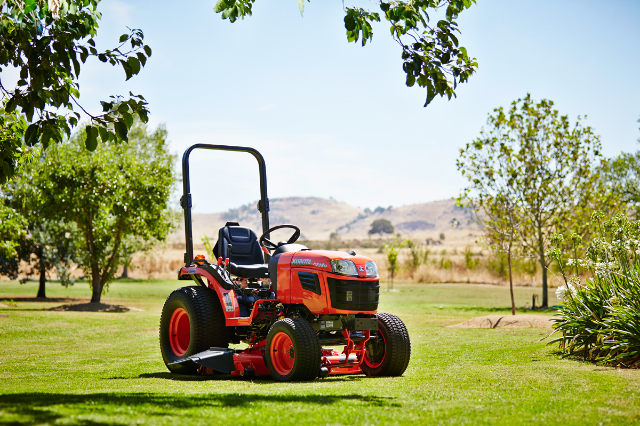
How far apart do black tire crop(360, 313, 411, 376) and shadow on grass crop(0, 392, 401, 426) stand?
2.03 m

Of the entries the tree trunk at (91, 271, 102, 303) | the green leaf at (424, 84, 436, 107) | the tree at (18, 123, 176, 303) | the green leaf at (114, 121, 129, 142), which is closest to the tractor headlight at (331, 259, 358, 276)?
the green leaf at (424, 84, 436, 107)

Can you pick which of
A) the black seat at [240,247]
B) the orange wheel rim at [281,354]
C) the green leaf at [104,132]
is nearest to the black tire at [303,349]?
the orange wheel rim at [281,354]

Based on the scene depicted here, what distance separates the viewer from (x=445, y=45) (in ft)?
24.8

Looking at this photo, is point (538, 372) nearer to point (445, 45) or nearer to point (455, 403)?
point (455, 403)

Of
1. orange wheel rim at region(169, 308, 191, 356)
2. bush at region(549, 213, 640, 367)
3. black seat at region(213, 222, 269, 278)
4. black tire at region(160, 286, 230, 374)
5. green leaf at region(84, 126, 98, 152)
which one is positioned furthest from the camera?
orange wheel rim at region(169, 308, 191, 356)

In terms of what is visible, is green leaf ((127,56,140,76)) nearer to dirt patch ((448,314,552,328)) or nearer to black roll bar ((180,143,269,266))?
black roll bar ((180,143,269,266))

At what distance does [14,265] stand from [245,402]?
2748 centimetres

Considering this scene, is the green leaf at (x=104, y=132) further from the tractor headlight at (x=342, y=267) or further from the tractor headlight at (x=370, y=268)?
the tractor headlight at (x=370, y=268)

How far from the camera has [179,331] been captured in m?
10.4

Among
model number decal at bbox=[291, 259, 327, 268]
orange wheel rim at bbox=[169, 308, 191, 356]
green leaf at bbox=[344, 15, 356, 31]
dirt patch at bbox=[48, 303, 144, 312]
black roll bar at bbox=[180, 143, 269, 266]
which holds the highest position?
green leaf at bbox=[344, 15, 356, 31]

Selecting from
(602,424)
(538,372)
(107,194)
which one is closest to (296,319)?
(538,372)

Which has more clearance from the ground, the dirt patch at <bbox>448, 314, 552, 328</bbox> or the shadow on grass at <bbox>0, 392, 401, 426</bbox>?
the shadow on grass at <bbox>0, 392, 401, 426</bbox>

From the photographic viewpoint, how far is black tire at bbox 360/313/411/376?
29.2 feet

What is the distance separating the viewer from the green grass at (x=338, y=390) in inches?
221
